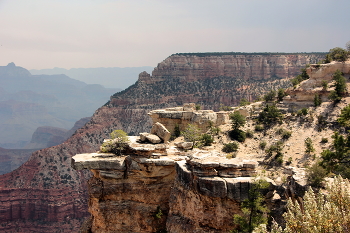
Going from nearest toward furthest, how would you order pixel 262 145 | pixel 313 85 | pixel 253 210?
pixel 253 210
pixel 262 145
pixel 313 85

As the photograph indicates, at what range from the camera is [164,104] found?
13200 centimetres

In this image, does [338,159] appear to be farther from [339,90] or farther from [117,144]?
[117,144]

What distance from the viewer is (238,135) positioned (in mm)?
43781

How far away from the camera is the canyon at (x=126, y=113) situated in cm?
8744

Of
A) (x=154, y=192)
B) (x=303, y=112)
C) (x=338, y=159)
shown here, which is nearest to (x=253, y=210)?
(x=338, y=159)

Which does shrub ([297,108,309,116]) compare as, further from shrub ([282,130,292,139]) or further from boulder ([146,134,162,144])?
boulder ([146,134,162,144])

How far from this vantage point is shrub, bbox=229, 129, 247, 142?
143 ft

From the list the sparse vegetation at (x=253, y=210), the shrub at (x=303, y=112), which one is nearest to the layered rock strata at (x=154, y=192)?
the sparse vegetation at (x=253, y=210)

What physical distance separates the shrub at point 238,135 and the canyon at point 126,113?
15.9 meters

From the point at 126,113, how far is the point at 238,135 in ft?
293

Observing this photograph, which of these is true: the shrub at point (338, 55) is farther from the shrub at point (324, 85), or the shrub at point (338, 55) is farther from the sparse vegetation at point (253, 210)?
the sparse vegetation at point (253, 210)

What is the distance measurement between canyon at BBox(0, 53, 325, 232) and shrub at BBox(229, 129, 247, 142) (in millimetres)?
15930

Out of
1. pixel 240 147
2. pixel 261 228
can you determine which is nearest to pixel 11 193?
pixel 240 147

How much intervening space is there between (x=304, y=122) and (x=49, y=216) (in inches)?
2946
